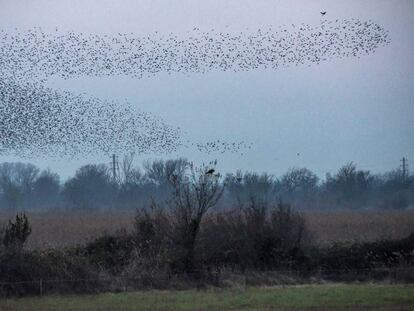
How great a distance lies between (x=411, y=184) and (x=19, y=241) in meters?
78.9

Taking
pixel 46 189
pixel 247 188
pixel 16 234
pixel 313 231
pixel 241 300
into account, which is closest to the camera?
pixel 241 300

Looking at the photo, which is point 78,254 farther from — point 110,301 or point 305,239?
point 305,239

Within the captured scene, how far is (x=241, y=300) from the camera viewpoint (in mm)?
22297

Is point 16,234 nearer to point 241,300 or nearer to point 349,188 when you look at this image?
point 241,300

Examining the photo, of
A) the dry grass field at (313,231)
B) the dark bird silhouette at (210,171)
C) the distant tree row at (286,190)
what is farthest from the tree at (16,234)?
the distant tree row at (286,190)

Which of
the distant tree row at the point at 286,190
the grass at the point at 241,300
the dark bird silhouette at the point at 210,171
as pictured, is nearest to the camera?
the grass at the point at 241,300

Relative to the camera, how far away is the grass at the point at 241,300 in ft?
68.8

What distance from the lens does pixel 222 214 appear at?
107 feet

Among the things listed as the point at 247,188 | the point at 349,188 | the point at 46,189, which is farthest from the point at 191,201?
the point at 46,189

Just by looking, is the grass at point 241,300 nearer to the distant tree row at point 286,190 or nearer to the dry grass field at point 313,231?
the dry grass field at point 313,231

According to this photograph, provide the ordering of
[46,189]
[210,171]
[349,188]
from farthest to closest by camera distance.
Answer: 1. [46,189]
2. [349,188]
3. [210,171]

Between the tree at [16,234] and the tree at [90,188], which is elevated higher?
the tree at [90,188]

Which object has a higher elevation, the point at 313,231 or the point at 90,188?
the point at 90,188

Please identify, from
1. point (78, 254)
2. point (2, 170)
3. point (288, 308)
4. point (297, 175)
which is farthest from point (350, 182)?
point (288, 308)
